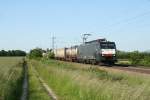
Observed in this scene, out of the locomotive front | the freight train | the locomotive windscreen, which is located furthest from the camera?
the locomotive windscreen

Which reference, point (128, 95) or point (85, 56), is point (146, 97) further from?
point (85, 56)

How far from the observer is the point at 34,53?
156 m

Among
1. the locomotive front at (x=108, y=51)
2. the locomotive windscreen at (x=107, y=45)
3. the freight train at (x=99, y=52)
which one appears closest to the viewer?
the locomotive front at (x=108, y=51)

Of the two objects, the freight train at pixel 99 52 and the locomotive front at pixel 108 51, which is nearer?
the locomotive front at pixel 108 51

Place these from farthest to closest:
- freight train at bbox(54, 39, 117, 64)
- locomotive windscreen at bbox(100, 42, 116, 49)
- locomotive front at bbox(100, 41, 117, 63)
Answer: locomotive windscreen at bbox(100, 42, 116, 49) < freight train at bbox(54, 39, 117, 64) < locomotive front at bbox(100, 41, 117, 63)

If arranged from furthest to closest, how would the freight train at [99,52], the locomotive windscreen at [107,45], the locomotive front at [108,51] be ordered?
the locomotive windscreen at [107,45] < the freight train at [99,52] < the locomotive front at [108,51]

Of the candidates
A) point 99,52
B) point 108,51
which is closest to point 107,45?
point 108,51

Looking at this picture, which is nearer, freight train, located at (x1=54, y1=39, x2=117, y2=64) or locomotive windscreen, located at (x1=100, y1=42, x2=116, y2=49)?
freight train, located at (x1=54, y1=39, x2=117, y2=64)

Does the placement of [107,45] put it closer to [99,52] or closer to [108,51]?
[108,51]

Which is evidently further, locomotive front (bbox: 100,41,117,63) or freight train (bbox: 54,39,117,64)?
freight train (bbox: 54,39,117,64)

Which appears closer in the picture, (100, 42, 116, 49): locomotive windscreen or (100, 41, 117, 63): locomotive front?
(100, 41, 117, 63): locomotive front

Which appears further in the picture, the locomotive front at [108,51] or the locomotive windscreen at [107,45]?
the locomotive windscreen at [107,45]

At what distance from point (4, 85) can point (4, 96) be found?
2465 mm

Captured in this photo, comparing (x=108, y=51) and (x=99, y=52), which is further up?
(x=108, y=51)
